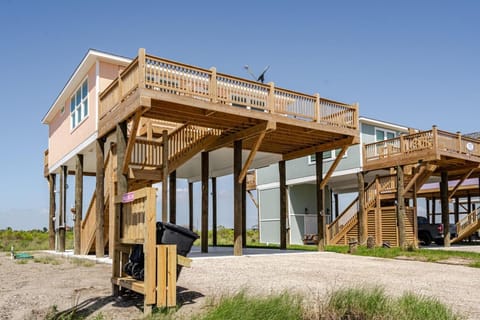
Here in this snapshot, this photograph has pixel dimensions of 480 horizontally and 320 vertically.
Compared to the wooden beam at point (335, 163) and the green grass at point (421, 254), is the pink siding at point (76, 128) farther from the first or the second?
the green grass at point (421, 254)

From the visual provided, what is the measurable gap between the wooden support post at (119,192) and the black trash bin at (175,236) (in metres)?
1.30

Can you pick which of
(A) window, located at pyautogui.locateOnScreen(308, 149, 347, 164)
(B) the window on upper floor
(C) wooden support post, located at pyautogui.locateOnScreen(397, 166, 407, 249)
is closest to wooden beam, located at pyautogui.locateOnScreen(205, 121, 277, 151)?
(C) wooden support post, located at pyautogui.locateOnScreen(397, 166, 407, 249)

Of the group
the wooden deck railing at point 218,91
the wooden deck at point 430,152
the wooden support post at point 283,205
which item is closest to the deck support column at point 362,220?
the wooden deck at point 430,152

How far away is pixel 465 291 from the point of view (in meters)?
9.62

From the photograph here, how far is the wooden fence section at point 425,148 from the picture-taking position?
21438 mm

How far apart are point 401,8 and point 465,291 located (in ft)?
25.3

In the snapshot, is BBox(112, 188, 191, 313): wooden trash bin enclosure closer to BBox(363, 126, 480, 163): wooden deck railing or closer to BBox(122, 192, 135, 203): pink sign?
BBox(122, 192, 135, 203): pink sign

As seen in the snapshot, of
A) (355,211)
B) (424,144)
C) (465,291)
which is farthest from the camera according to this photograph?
(355,211)

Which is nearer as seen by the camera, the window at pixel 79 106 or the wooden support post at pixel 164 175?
the wooden support post at pixel 164 175

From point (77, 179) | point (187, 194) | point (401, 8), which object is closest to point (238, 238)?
point (77, 179)

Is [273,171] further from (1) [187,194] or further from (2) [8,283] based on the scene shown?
(2) [8,283]

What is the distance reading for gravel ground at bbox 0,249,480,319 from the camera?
757 centimetres

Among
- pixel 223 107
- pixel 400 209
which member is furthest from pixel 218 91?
pixel 400 209

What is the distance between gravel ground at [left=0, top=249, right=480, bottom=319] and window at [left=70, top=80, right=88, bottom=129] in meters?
6.25
